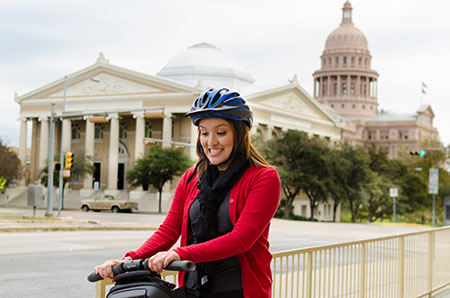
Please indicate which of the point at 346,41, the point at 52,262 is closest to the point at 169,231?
the point at 52,262

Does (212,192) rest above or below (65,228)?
above

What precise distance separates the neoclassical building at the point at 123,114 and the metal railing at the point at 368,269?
179 feet

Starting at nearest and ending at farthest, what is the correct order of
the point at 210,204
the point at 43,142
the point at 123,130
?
the point at 210,204, the point at 123,130, the point at 43,142

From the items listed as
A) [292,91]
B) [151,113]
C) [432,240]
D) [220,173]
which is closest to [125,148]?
[151,113]

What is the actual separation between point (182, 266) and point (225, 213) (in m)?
0.50

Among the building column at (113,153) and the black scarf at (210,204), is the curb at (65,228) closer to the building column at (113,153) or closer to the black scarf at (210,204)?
the black scarf at (210,204)

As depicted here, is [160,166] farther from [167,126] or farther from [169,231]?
[169,231]

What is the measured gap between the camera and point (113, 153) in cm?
7000

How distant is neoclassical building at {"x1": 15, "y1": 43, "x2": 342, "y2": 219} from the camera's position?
224 feet

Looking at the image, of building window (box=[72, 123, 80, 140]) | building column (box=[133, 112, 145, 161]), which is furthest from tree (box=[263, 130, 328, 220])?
building window (box=[72, 123, 80, 140])

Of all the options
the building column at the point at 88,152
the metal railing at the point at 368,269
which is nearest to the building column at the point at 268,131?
the building column at the point at 88,152

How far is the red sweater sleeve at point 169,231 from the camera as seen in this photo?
361 centimetres

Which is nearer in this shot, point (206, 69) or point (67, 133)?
point (67, 133)

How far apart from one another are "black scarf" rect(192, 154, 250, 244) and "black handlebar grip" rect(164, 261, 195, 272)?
352 mm
